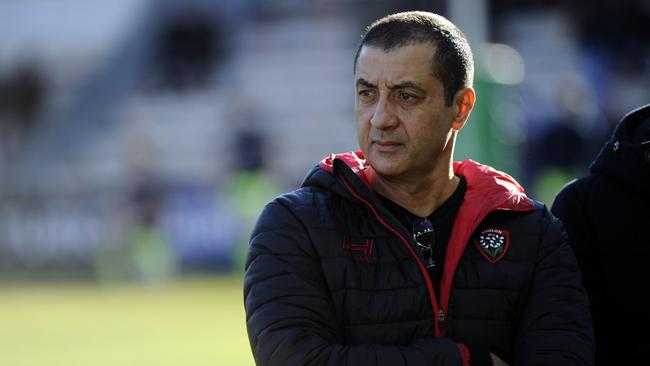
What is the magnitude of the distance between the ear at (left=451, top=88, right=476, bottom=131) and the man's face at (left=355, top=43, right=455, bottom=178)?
0.17ft

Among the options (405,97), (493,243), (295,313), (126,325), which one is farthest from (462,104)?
(126,325)

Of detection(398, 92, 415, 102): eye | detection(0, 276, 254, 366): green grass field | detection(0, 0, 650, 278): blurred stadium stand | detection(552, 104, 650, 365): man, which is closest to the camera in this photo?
detection(398, 92, 415, 102): eye

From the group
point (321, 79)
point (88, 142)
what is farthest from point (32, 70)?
point (321, 79)

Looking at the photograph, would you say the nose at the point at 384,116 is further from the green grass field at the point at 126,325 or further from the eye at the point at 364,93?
the green grass field at the point at 126,325

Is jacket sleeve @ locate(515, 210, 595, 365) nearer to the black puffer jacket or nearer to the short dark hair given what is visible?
the black puffer jacket

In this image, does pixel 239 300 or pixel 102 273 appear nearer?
pixel 239 300

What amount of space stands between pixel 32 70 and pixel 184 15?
147 inches

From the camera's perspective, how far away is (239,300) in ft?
44.8

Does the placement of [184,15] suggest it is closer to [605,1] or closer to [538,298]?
[605,1]

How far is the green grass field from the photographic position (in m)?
9.65

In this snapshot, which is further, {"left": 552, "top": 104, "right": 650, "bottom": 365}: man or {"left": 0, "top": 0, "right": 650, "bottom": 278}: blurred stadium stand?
{"left": 0, "top": 0, "right": 650, "bottom": 278}: blurred stadium stand

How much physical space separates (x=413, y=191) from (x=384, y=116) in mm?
260

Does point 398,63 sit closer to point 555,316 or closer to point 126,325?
point 555,316

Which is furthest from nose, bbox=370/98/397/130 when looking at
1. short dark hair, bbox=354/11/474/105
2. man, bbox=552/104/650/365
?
man, bbox=552/104/650/365
